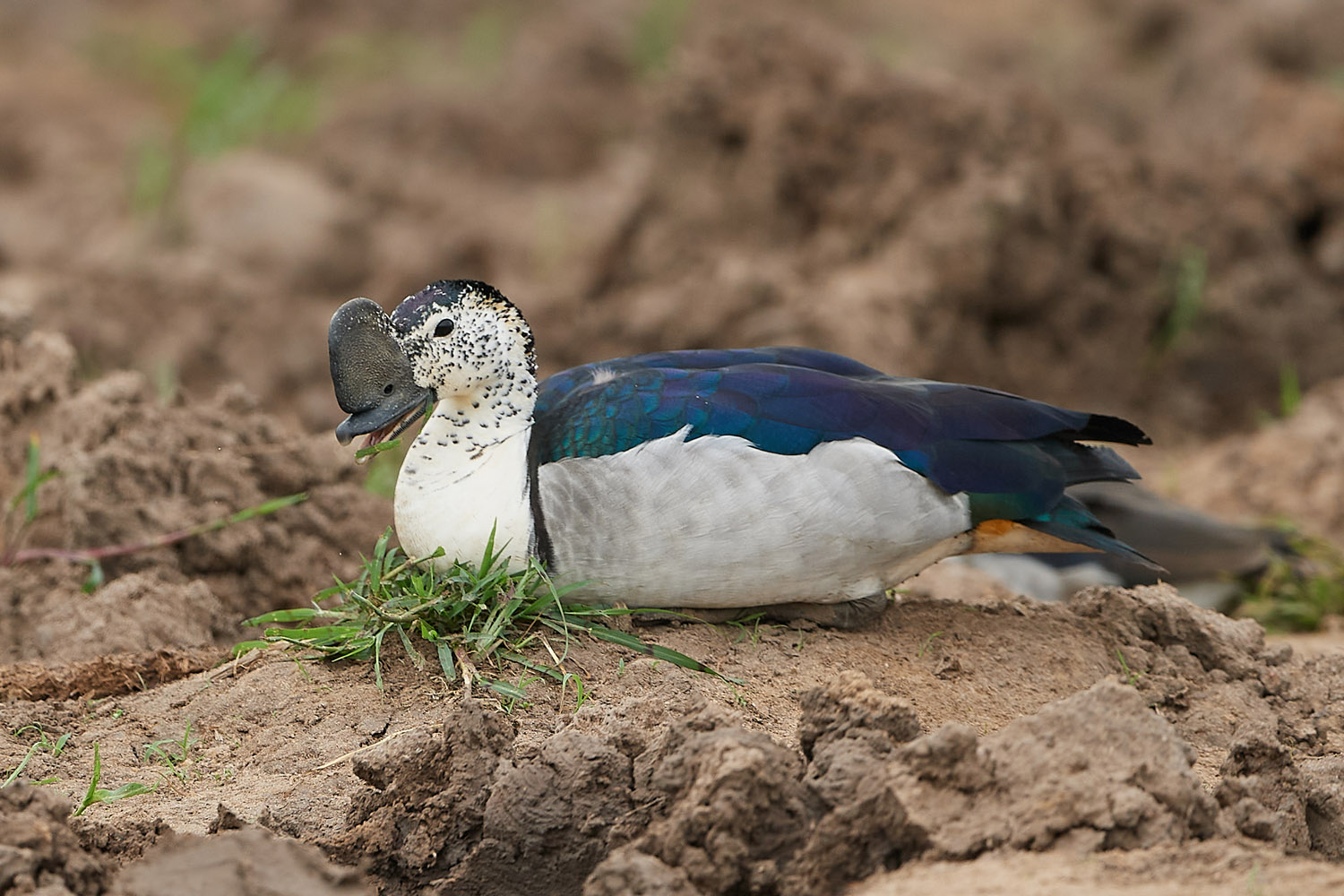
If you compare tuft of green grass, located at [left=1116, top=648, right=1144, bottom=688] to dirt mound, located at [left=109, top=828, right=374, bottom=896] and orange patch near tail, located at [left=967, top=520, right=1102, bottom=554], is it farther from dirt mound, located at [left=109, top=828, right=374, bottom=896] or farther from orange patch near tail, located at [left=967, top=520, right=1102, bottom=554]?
dirt mound, located at [left=109, top=828, right=374, bottom=896]

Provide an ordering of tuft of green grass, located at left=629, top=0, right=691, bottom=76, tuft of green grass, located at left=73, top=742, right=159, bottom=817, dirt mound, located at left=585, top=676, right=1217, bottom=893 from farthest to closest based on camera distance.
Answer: tuft of green grass, located at left=629, top=0, right=691, bottom=76 → tuft of green grass, located at left=73, top=742, right=159, bottom=817 → dirt mound, located at left=585, top=676, right=1217, bottom=893

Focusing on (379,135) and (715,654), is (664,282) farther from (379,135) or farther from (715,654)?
(715,654)

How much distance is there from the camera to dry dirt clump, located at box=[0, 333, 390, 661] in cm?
423

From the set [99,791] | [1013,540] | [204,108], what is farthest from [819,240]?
[99,791]

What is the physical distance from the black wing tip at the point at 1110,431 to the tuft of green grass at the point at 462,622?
1.28m

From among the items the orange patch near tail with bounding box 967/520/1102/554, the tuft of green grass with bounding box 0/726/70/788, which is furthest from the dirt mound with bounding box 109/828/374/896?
the orange patch near tail with bounding box 967/520/1102/554

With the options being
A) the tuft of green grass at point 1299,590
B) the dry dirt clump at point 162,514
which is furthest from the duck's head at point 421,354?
the tuft of green grass at point 1299,590

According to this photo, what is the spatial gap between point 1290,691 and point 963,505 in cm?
97

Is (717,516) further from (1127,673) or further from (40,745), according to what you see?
(40,745)

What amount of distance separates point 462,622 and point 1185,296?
5.36 meters

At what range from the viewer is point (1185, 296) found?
772cm

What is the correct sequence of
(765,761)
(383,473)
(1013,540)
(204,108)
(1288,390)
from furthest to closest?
(204,108) → (1288,390) → (383,473) → (1013,540) → (765,761)

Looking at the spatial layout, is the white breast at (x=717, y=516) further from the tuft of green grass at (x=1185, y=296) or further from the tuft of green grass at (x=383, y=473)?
the tuft of green grass at (x=1185, y=296)

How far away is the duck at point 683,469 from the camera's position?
3627 millimetres
